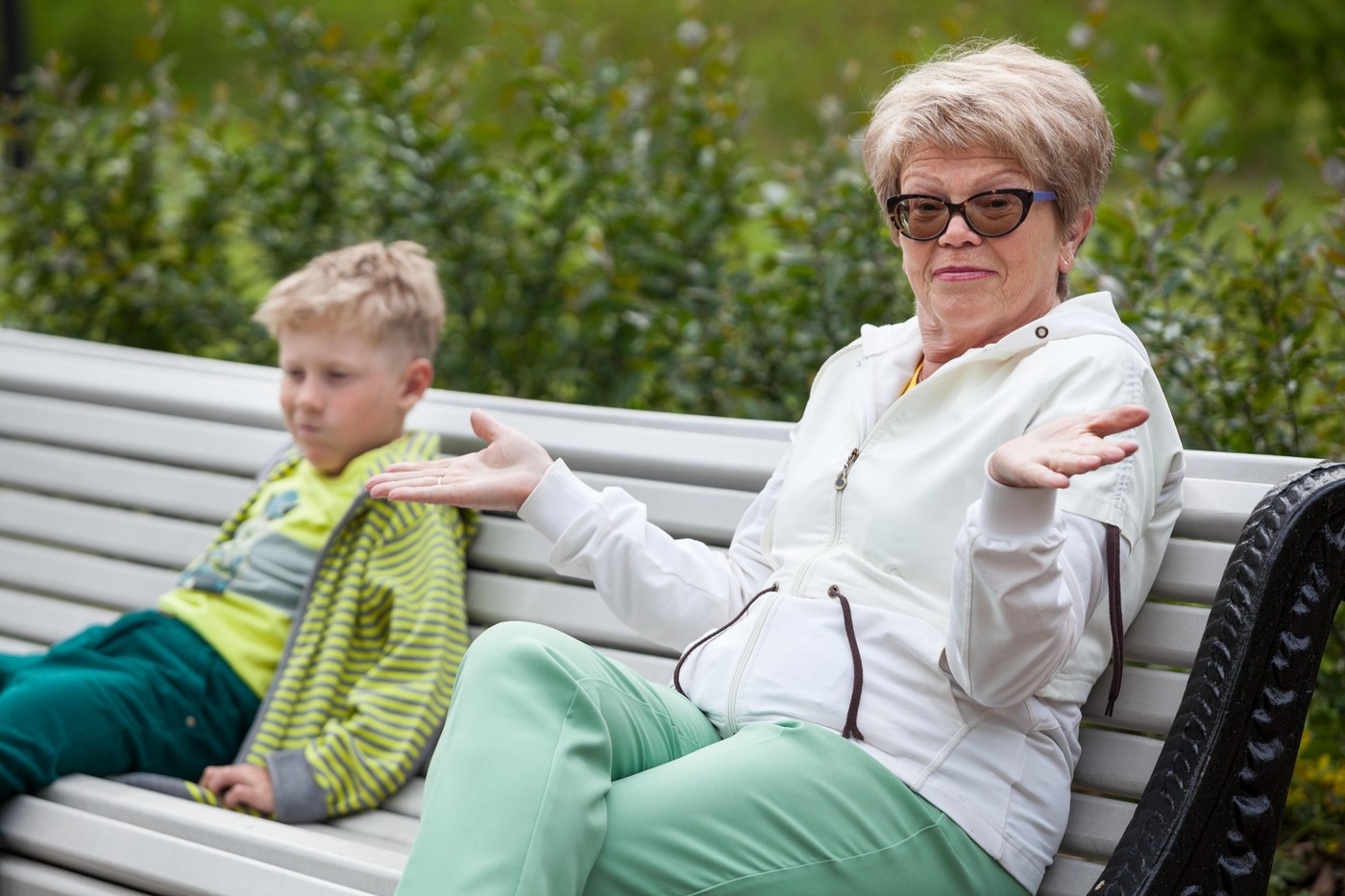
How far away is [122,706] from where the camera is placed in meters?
2.73

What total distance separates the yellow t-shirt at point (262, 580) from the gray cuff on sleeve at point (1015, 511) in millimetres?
1588

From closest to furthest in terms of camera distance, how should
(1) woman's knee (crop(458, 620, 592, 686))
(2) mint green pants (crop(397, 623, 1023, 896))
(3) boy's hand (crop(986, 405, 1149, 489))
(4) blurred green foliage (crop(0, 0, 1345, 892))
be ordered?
(3) boy's hand (crop(986, 405, 1149, 489)) < (2) mint green pants (crop(397, 623, 1023, 896)) < (1) woman's knee (crop(458, 620, 592, 686)) < (4) blurred green foliage (crop(0, 0, 1345, 892))

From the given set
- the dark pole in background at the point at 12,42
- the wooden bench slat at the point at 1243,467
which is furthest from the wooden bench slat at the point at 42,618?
the dark pole in background at the point at 12,42

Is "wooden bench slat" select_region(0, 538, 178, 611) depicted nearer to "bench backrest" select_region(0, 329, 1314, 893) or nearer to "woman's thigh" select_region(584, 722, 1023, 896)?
"bench backrest" select_region(0, 329, 1314, 893)

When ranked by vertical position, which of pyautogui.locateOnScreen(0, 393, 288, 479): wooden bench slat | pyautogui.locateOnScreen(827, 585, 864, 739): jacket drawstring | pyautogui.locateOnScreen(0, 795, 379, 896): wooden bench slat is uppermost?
pyautogui.locateOnScreen(827, 585, 864, 739): jacket drawstring

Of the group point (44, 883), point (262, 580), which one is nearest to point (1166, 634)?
point (262, 580)

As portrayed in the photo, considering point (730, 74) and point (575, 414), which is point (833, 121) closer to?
point (730, 74)

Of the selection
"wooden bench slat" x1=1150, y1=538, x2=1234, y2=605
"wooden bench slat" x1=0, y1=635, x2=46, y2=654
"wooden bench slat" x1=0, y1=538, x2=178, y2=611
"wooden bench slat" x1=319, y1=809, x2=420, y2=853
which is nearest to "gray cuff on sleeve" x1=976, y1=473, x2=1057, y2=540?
"wooden bench slat" x1=1150, y1=538, x2=1234, y2=605

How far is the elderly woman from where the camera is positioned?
1.74m

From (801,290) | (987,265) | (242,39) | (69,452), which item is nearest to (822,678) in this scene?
(987,265)

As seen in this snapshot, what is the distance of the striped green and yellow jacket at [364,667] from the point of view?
8.78 ft

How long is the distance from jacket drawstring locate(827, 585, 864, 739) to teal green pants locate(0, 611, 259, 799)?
1.43 m

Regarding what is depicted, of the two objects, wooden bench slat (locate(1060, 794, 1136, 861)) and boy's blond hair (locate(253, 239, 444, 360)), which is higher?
boy's blond hair (locate(253, 239, 444, 360))

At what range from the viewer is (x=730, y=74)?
438 centimetres
